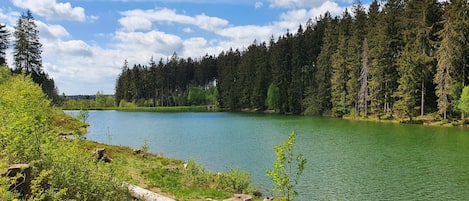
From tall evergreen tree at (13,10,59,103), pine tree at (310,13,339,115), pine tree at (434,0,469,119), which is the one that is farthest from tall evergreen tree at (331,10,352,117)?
tall evergreen tree at (13,10,59,103)

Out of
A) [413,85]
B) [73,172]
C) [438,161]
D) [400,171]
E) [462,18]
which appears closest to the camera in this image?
[73,172]

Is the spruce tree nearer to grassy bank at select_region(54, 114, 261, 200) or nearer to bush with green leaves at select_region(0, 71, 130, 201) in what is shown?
grassy bank at select_region(54, 114, 261, 200)

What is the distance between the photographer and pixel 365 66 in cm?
5625

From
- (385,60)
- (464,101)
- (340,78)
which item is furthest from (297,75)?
(464,101)

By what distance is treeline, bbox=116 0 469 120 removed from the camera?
4338cm

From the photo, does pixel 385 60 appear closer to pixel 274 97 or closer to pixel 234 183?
pixel 274 97

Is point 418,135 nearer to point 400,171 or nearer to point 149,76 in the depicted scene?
point 400,171

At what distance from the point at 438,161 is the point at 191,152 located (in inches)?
561

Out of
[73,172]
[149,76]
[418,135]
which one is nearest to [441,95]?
[418,135]

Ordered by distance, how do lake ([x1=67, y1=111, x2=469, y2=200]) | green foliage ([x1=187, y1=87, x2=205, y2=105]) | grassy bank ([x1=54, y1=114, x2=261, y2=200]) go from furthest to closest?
green foliage ([x1=187, y1=87, x2=205, y2=105])
lake ([x1=67, y1=111, x2=469, y2=200])
grassy bank ([x1=54, y1=114, x2=261, y2=200])

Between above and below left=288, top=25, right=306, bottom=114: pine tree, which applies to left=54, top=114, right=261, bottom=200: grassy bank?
below

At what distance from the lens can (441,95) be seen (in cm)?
4303

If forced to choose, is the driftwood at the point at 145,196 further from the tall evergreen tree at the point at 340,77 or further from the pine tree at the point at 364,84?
the tall evergreen tree at the point at 340,77

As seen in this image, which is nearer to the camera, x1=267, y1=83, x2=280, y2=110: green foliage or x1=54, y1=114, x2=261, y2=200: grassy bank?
x1=54, y1=114, x2=261, y2=200: grassy bank
